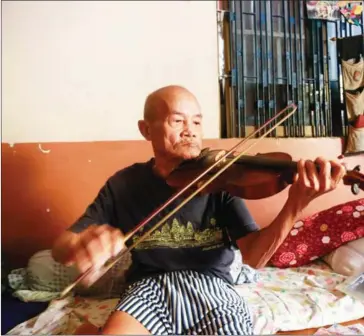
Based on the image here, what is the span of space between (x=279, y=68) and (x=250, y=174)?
0.29 m

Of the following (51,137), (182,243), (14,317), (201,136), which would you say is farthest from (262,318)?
(51,137)

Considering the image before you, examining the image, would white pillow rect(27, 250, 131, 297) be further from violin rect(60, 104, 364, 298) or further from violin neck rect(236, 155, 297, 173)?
violin neck rect(236, 155, 297, 173)

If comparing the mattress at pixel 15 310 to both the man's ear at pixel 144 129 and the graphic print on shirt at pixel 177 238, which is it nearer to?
the graphic print on shirt at pixel 177 238

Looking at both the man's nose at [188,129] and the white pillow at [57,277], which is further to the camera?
the white pillow at [57,277]

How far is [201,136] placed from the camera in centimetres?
77

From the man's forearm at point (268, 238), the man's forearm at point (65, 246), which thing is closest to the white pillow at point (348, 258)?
the man's forearm at point (268, 238)

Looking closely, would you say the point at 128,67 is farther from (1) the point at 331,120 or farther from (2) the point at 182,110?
(1) the point at 331,120

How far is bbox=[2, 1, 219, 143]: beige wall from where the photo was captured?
893 millimetres

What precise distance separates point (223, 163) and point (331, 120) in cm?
24

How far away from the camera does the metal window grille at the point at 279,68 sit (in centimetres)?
78

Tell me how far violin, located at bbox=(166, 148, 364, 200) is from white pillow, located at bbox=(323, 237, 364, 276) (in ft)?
0.83

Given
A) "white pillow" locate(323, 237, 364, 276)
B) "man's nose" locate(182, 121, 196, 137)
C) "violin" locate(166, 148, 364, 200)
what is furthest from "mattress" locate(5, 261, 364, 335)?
"man's nose" locate(182, 121, 196, 137)

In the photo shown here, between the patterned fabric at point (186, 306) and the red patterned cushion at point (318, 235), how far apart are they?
234 millimetres

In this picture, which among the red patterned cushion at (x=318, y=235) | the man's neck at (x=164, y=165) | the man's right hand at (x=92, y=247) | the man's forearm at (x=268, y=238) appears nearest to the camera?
the man's right hand at (x=92, y=247)
